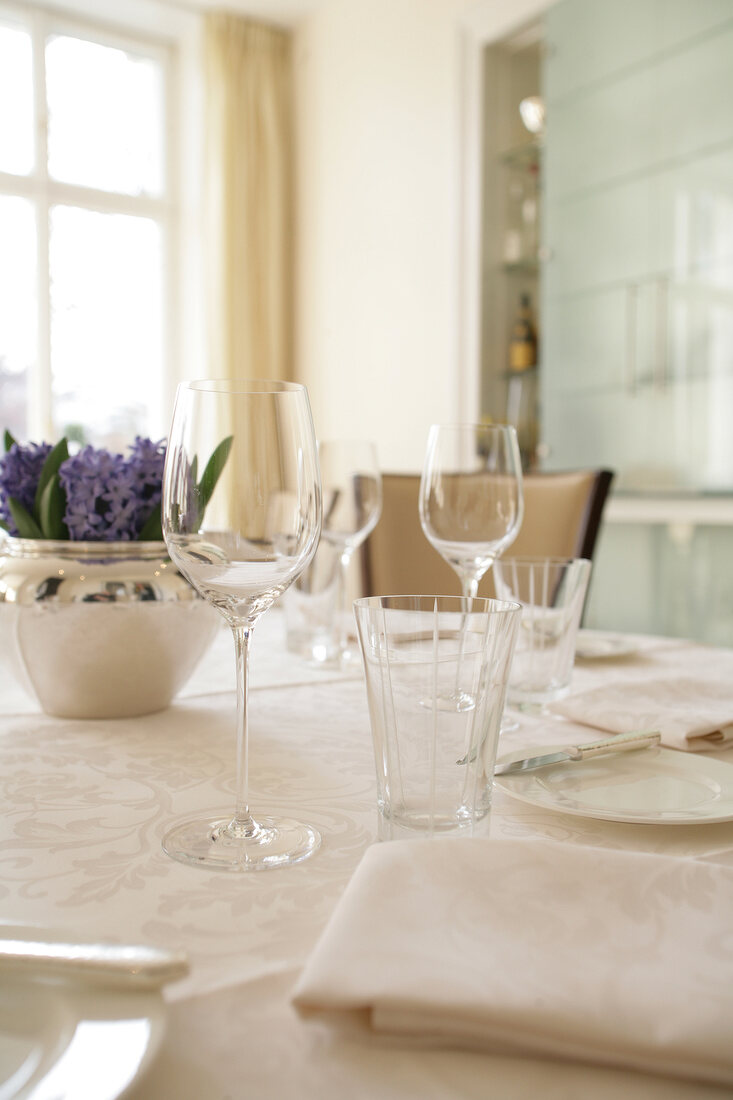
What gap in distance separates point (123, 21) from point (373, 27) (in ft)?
4.20

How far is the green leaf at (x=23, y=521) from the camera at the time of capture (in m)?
0.83

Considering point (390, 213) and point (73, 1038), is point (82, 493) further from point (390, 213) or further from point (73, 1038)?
point (390, 213)

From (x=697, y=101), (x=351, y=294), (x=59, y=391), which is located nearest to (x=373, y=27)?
(x=351, y=294)

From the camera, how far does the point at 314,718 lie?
0.81 m

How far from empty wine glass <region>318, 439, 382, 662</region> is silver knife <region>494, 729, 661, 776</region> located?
1.64ft

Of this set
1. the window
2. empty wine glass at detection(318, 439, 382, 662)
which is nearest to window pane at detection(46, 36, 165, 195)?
the window

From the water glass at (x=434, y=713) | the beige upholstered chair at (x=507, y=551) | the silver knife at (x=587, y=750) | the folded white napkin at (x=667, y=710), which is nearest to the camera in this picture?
the water glass at (x=434, y=713)

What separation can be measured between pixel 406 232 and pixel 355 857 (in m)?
3.61

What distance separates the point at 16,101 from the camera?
4.16m

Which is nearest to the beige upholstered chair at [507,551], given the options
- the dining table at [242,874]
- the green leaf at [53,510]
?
the dining table at [242,874]

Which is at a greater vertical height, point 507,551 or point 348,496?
point 348,496

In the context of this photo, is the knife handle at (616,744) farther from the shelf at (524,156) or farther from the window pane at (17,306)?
the window pane at (17,306)

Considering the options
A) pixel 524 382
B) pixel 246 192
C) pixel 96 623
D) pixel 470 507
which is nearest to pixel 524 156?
pixel 524 382

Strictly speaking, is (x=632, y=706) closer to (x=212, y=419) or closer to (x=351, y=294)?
(x=212, y=419)
